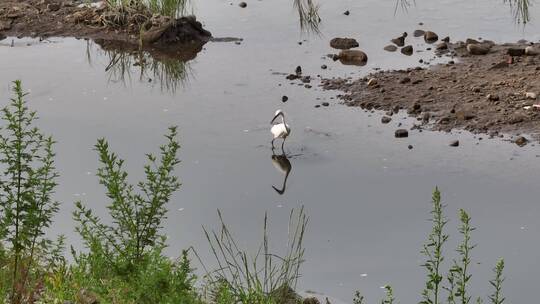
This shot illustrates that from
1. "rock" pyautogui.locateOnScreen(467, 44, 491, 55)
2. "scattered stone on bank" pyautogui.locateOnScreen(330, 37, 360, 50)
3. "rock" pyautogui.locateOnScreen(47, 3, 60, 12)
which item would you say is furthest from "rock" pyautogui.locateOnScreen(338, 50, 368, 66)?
"rock" pyautogui.locateOnScreen(47, 3, 60, 12)

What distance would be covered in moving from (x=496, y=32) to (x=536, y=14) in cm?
100

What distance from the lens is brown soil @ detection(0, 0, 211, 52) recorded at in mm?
13148

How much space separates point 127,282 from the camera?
5145 mm

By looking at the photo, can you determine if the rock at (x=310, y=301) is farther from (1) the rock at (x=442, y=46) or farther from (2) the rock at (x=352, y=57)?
(1) the rock at (x=442, y=46)

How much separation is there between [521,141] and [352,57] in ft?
9.43

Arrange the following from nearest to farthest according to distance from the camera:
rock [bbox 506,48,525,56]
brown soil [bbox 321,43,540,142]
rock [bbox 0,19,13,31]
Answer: brown soil [bbox 321,43,540,142] < rock [bbox 506,48,525,56] < rock [bbox 0,19,13,31]

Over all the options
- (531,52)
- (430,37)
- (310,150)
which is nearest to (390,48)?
(430,37)

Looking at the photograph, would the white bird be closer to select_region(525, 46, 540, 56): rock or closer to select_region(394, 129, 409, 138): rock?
select_region(394, 129, 409, 138): rock

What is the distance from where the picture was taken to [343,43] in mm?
12391

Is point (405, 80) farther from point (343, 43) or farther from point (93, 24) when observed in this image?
point (93, 24)

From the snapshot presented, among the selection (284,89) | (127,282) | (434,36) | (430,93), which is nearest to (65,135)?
(284,89)

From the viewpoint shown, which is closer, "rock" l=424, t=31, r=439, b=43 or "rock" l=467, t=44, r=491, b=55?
"rock" l=467, t=44, r=491, b=55

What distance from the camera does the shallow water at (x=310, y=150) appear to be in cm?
773

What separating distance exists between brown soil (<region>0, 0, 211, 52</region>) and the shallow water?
32cm
